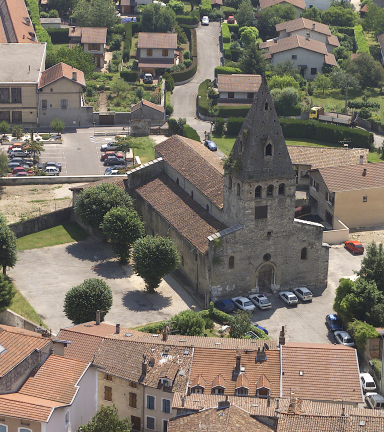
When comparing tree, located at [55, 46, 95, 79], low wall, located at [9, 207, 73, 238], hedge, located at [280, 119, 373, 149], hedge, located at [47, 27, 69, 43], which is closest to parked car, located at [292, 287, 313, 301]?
low wall, located at [9, 207, 73, 238]

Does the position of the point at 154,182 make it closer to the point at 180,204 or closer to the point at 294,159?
the point at 180,204

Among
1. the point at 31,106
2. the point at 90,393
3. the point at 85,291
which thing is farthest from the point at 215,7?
the point at 90,393

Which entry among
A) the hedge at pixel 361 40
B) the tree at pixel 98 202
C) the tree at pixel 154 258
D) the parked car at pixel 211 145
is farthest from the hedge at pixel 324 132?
the tree at pixel 154 258

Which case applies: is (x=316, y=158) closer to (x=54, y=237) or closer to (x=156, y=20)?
(x=54, y=237)

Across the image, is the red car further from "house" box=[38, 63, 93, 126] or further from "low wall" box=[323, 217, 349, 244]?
"house" box=[38, 63, 93, 126]

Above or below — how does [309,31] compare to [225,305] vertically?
above

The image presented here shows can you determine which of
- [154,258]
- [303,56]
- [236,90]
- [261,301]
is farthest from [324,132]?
[154,258]
